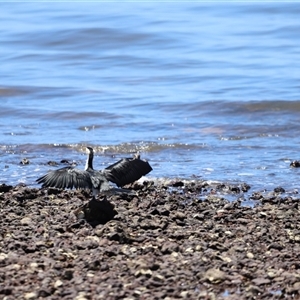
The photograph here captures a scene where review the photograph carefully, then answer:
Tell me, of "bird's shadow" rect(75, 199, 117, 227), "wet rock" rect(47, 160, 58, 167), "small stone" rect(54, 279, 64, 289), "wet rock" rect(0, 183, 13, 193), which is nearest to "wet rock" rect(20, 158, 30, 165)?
"wet rock" rect(47, 160, 58, 167)

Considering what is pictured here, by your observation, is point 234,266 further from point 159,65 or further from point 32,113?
point 159,65

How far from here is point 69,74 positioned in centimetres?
1873

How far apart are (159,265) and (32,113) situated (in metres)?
8.96

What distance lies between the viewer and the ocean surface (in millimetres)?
11852

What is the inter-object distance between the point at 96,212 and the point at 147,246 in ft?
3.06

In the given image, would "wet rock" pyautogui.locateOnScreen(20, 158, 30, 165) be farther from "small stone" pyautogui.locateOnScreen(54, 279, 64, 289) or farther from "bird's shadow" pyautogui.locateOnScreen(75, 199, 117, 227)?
"small stone" pyautogui.locateOnScreen(54, 279, 64, 289)

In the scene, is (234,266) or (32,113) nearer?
(234,266)

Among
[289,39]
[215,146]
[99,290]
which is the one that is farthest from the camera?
[289,39]

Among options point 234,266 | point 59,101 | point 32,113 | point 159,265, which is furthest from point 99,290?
point 59,101

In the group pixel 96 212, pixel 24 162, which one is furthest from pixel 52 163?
pixel 96 212

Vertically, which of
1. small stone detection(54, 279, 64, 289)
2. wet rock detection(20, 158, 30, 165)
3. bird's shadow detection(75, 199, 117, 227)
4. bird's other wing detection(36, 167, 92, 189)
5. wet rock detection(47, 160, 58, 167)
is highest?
bird's other wing detection(36, 167, 92, 189)

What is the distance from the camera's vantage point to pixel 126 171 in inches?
363

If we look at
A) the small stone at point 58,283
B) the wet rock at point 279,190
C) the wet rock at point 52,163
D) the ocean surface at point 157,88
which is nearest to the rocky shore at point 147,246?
the small stone at point 58,283

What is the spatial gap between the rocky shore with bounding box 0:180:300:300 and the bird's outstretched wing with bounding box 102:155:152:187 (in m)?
0.19
